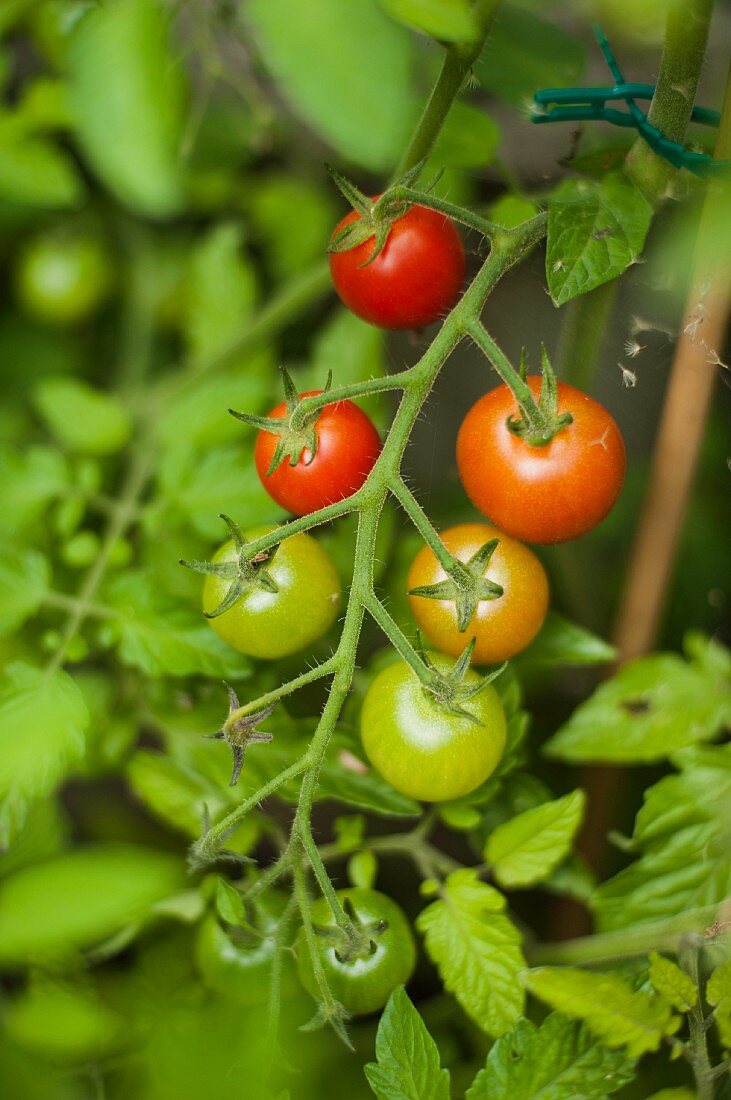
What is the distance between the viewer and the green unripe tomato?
1.27m

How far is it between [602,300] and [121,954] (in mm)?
985

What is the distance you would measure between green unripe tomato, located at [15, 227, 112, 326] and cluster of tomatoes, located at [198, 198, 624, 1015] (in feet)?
2.48

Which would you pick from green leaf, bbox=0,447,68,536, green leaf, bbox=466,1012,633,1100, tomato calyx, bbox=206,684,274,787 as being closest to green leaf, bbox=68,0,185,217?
green leaf, bbox=0,447,68,536

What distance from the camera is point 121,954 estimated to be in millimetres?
1152

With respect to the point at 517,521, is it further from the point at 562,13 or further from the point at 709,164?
the point at 562,13

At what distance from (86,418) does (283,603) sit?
0.44 meters

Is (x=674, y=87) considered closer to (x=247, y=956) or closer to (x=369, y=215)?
(x=369, y=215)

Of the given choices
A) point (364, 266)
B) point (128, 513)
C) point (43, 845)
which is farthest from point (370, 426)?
point (43, 845)

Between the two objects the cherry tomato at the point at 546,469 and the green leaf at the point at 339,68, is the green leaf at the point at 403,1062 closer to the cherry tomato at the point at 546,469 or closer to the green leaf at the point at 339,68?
the cherry tomato at the point at 546,469

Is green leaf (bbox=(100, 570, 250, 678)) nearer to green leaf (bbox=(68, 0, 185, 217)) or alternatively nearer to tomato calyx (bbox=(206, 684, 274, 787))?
tomato calyx (bbox=(206, 684, 274, 787))

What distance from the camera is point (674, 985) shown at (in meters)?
0.60

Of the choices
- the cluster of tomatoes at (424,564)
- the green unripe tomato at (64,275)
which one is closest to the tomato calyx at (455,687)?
the cluster of tomatoes at (424,564)

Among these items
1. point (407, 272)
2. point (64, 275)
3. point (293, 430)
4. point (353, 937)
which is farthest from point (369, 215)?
point (64, 275)

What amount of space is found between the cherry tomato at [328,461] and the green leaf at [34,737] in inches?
9.1
